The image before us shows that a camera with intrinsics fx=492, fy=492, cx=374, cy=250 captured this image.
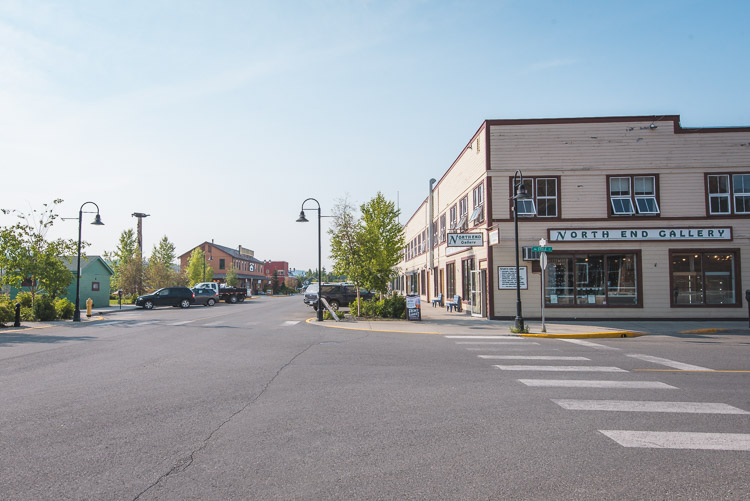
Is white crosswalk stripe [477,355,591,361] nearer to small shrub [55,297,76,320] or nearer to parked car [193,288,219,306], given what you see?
small shrub [55,297,76,320]

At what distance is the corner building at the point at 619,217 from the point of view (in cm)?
2181

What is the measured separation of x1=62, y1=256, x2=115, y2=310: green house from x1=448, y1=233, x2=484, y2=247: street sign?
2920cm

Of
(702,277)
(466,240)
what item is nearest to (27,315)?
(466,240)

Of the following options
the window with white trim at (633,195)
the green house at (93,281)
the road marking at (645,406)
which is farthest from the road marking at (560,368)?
the green house at (93,281)

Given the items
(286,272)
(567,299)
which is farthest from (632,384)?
(286,272)

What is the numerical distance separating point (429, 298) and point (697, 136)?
74.1 ft

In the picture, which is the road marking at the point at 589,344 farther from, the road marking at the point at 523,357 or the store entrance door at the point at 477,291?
the store entrance door at the point at 477,291

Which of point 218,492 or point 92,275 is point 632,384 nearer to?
point 218,492

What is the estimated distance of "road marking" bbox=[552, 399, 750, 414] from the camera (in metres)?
6.80

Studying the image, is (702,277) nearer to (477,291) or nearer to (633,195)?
(633,195)

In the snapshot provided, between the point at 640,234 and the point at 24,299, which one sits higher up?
the point at 640,234

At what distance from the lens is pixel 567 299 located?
864 inches

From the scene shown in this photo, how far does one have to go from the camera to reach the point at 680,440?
5496 millimetres

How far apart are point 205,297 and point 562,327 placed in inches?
1250
